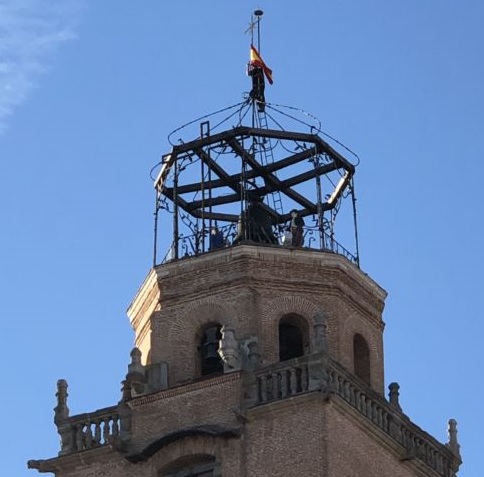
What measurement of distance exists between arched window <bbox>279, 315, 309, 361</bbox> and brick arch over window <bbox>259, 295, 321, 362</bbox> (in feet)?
0.88

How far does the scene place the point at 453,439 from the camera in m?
55.5

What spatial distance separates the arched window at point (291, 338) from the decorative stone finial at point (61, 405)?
4595 mm

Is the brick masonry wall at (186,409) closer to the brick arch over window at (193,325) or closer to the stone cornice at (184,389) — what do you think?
the stone cornice at (184,389)

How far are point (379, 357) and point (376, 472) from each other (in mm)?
3963

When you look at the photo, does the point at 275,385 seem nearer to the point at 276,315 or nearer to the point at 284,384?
the point at 284,384

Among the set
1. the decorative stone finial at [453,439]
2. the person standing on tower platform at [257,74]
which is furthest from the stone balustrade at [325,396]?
the person standing on tower platform at [257,74]

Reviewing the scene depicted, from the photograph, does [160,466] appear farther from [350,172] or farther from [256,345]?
[350,172]

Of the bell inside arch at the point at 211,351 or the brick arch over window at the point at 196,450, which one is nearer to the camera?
the brick arch over window at the point at 196,450

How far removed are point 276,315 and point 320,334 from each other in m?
2.01

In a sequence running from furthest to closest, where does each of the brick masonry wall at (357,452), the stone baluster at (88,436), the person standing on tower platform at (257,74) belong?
1. the person standing on tower platform at (257,74)
2. the stone baluster at (88,436)
3. the brick masonry wall at (357,452)

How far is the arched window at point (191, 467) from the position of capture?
170 feet

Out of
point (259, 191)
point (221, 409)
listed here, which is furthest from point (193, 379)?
point (259, 191)

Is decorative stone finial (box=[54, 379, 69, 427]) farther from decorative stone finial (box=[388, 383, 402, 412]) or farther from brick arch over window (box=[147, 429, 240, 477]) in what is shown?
decorative stone finial (box=[388, 383, 402, 412])

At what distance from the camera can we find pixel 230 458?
51438mm
